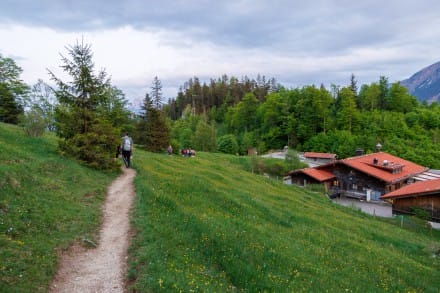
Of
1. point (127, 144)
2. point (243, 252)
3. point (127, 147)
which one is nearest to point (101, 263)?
point (243, 252)

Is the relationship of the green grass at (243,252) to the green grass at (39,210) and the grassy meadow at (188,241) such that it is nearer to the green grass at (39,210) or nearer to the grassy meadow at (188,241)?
the grassy meadow at (188,241)

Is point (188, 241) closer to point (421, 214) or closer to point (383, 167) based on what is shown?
point (421, 214)

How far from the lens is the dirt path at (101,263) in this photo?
9.40 meters

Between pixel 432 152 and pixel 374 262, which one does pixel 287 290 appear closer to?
pixel 374 262

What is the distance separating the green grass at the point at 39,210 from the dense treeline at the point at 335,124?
252 feet

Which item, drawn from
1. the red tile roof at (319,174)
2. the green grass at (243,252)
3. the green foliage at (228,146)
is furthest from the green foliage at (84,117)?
the green foliage at (228,146)

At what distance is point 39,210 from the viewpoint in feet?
42.9

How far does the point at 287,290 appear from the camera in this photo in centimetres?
989

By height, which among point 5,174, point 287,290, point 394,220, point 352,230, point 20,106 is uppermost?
point 20,106

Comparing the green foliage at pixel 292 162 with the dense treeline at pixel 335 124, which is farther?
the dense treeline at pixel 335 124

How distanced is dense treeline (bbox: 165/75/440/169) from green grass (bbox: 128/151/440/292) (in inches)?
3001

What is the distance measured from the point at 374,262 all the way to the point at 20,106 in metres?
56.6

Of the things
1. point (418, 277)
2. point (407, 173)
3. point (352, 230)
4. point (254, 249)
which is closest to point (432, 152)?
point (407, 173)

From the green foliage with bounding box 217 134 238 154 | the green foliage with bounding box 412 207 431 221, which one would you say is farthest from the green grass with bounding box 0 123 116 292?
the green foliage with bounding box 217 134 238 154
